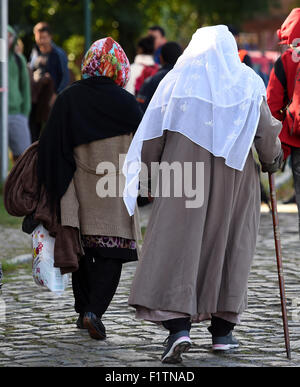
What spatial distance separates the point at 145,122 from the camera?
5.85 metres

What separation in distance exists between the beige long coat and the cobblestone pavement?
321 millimetres

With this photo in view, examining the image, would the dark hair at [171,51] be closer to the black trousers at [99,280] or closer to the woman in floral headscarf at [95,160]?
the woman in floral headscarf at [95,160]

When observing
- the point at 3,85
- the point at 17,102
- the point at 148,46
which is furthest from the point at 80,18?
the point at 17,102

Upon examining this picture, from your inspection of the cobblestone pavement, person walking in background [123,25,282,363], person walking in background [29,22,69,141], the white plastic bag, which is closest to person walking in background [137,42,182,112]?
person walking in background [29,22,69,141]

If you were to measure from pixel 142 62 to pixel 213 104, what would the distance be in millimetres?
8774

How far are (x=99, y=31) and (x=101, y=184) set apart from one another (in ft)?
91.6

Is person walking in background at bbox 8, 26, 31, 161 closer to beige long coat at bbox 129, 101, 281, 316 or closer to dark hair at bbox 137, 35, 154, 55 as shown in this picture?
dark hair at bbox 137, 35, 154, 55

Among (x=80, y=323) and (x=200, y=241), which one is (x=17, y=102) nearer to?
(x=80, y=323)

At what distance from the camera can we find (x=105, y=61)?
21.4 feet

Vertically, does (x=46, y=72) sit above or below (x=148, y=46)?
below

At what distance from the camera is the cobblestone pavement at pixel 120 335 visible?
19.0 ft

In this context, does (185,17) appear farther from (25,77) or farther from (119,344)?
(119,344)

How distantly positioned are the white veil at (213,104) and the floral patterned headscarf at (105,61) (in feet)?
2.57

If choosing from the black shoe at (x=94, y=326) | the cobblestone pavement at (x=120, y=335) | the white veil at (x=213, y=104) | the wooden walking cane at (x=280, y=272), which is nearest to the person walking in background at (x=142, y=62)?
the cobblestone pavement at (x=120, y=335)
